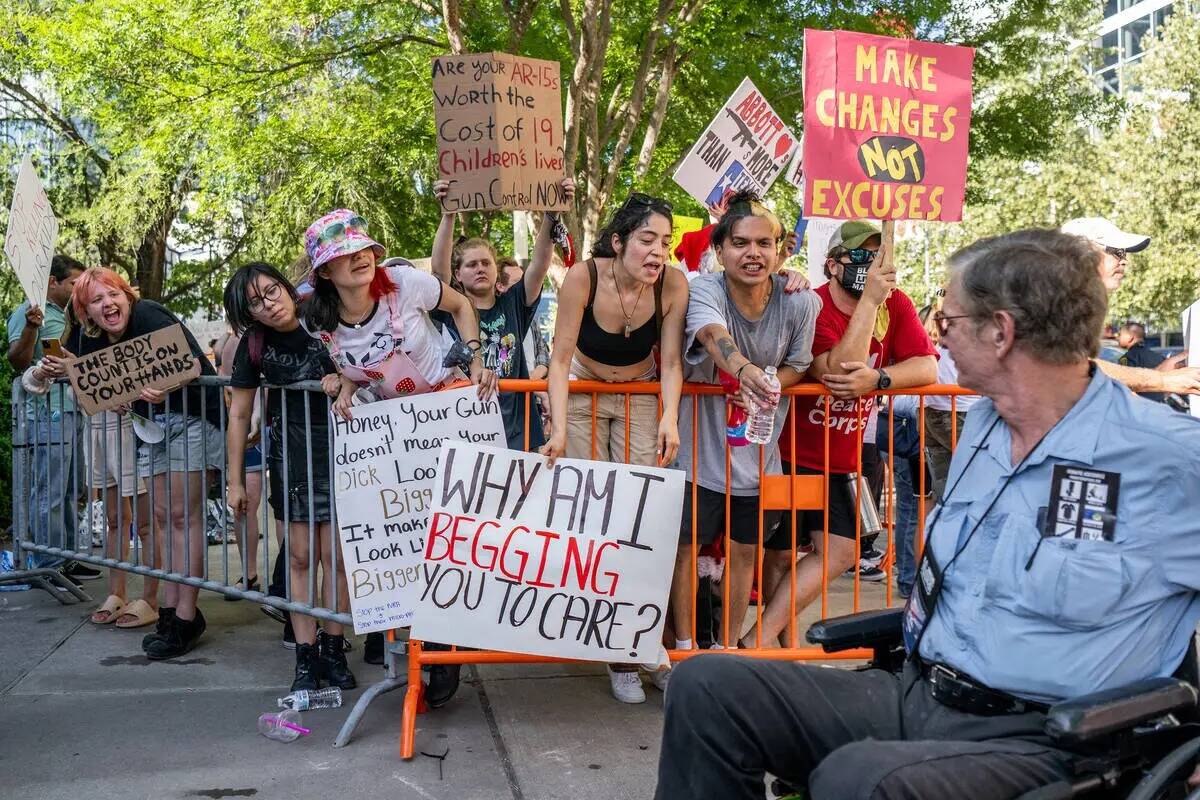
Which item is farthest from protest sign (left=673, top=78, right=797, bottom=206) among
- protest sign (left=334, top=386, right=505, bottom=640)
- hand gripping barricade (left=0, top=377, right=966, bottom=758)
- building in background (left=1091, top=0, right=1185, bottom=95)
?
building in background (left=1091, top=0, right=1185, bottom=95)

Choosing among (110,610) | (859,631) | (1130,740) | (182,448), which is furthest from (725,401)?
(110,610)

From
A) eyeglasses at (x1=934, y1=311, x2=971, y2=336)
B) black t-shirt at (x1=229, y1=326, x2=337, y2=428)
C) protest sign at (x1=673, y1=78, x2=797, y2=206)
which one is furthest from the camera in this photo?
protest sign at (x1=673, y1=78, x2=797, y2=206)

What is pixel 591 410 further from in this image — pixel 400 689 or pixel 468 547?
pixel 400 689

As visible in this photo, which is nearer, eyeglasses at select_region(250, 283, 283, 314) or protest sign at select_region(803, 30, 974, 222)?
protest sign at select_region(803, 30, 974, 222)

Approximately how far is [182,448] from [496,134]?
220cm

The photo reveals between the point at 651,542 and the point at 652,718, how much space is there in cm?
82

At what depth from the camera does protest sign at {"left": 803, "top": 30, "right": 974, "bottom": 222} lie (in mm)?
4672

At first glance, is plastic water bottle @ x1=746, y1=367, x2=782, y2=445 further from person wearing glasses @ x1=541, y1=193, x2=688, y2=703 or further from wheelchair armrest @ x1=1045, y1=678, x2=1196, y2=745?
wheelchair armrest @ x1=1045, y1=678, x2=1196, y2=745

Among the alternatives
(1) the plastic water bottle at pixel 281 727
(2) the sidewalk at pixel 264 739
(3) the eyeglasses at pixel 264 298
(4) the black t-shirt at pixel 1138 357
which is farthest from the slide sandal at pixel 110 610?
(4) the black t-shirt at pixel 1138 357

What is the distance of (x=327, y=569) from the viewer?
5094 mm

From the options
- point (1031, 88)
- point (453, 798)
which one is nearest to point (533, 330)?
point (453, 798)

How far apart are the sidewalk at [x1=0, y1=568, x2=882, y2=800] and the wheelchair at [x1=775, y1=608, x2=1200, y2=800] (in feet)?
6.11

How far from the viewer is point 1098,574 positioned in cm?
247

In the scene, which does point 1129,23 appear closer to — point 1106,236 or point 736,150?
point 736,150
